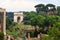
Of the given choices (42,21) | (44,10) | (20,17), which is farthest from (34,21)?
(44,10)

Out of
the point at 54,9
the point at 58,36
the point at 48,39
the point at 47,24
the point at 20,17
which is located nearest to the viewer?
the point at 58,36

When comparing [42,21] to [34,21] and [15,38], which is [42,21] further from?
[15,38]

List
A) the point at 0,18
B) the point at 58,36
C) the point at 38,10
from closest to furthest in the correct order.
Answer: the point at 58,36
the point at 0,18
the point at 38,10

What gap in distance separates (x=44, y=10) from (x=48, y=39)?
5341 centimetres

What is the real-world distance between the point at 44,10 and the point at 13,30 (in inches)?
1343

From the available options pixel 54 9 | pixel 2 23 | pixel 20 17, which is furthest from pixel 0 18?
pixel 54 9

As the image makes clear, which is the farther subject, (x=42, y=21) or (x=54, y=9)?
(x=54, y=9)

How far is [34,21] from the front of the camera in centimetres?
5219

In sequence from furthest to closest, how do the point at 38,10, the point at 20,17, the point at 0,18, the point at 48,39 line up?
the point at 38,10, the point at 20,17, the point at 0,18, the point at 48,39

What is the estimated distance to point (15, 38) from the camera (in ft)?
135

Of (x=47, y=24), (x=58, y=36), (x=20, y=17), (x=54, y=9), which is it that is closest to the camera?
(x=58, y=36)

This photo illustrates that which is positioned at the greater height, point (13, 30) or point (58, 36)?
point (58, 36)

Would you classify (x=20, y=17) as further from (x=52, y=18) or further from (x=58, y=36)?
(x=58, y=36)

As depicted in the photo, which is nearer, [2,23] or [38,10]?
[2,23]
